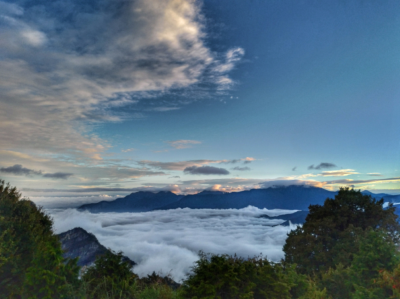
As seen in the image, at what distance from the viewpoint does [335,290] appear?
693 cm

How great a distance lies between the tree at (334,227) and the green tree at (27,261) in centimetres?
1594

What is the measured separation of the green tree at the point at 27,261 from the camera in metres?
4.96

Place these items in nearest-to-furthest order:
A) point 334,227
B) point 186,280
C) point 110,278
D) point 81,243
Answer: point 186,280
point 110,278
point 334,227
point 81,243

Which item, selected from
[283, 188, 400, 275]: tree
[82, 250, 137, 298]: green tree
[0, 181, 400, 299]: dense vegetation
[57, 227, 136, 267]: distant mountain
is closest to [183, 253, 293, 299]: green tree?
[0, 181, 400, 299]: dense vegetation

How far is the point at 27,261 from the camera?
5.91 metres

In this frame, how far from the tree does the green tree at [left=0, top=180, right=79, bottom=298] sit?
52.3ft

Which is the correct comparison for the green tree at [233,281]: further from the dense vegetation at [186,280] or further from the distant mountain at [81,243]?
the distant mountain at [81,243]

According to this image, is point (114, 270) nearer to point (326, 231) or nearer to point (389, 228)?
point (326, 231)

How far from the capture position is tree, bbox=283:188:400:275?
16.5 m

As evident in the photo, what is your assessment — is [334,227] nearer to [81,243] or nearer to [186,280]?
[186,280]

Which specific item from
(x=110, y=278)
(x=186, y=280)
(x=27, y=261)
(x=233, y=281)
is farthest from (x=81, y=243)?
(x=233, y=281)

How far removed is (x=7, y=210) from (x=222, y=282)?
20.4 ft

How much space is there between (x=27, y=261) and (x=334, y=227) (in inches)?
744

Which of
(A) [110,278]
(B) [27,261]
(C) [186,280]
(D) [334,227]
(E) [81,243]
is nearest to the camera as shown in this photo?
(C) [186,280]
